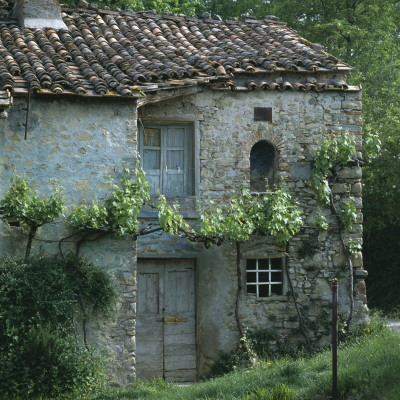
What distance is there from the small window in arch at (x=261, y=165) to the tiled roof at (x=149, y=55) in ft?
3.75

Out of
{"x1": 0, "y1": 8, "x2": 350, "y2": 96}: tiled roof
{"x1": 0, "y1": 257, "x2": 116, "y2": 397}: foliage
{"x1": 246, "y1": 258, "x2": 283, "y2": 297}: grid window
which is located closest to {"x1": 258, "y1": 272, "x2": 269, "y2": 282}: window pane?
{"x1": 246, "y1": 258, "x2": 283, "y2": 297}: grid window

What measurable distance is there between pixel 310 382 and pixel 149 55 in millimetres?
6554

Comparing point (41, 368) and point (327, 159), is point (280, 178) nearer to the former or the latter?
point (327, 159)

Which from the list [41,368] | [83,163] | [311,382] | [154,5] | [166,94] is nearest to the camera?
[311,382]

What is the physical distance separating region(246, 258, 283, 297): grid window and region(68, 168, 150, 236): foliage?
2.82 m

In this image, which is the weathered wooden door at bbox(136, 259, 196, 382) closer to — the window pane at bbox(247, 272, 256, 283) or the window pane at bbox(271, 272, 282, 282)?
the window pane at bbox(247, 272, 256, 283)

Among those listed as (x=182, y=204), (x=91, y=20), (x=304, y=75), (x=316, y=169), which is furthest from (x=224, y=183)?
(x=91, y=20)

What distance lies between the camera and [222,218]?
12.3 m

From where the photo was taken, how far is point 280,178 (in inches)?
519

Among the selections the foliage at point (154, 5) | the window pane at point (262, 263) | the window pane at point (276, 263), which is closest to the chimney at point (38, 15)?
the foliage at point (154, 5)

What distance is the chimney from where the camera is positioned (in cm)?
1353

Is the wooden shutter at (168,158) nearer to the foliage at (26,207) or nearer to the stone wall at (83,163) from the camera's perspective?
the stone wall at (83,163)

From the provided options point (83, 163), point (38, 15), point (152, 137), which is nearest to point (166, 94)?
point (152, 137)

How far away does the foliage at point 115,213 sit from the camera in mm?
10969
